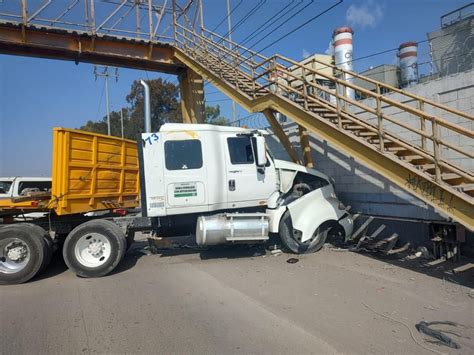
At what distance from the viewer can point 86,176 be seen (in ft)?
23.9

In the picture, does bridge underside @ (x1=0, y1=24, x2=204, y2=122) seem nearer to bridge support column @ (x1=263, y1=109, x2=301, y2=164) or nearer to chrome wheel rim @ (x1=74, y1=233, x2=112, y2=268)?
bridge support column @ (x1=263, y1=109, x2=301, y2=164)

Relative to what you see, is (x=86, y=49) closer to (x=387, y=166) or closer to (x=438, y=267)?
(x=387, y=166)

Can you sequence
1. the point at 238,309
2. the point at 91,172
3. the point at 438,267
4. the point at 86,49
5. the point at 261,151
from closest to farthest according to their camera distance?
the point at 238,309, the point at 438,267, the point at 91,172, the point at 261,151, the point at 86,49

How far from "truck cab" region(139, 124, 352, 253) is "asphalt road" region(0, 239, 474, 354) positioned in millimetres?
799

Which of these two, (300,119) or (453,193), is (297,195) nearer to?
(300,119)

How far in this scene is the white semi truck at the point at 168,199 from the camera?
6.91 m

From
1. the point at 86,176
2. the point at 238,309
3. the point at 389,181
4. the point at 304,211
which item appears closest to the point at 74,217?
the point at 86,176

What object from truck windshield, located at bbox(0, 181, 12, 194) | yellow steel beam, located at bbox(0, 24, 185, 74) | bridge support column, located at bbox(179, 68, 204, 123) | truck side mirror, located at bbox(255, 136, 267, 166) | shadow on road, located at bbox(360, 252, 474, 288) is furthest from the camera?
bridge support column, located at bbox(179, 68, 204, 123)

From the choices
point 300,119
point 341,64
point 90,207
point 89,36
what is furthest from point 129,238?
point 341,64

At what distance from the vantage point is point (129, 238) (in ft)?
26.5

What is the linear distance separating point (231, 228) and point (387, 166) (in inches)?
127

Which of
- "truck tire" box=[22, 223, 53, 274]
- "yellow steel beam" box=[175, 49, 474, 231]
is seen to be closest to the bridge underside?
"yellow steel beam" box=[175, 49, 474, 231]

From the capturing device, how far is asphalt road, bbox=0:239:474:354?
13.8 feet

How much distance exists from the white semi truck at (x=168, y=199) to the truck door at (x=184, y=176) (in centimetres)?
2
